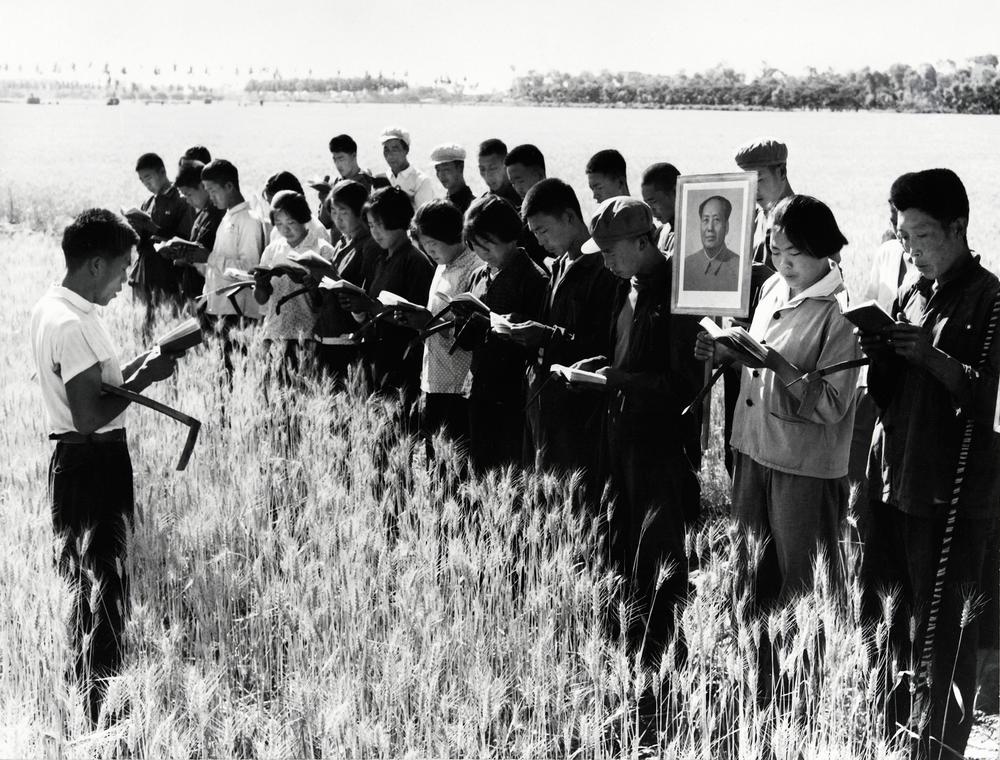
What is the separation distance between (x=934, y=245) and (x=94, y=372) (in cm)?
272

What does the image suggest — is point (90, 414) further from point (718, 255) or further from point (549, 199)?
point (718, 255)

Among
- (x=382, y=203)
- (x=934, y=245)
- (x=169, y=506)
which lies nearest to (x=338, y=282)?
(x=382, y=203)

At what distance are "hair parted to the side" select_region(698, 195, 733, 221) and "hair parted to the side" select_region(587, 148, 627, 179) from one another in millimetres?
2145

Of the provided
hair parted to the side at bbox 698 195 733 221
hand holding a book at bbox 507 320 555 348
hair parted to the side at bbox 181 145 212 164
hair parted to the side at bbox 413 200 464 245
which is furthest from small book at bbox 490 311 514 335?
hair parted to the side at bbox 181 145 212 164

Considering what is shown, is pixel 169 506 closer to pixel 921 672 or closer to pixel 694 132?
pixel 921 672

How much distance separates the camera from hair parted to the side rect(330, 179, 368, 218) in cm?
593

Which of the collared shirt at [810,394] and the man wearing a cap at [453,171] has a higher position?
the man wearing a cap at [453,171]

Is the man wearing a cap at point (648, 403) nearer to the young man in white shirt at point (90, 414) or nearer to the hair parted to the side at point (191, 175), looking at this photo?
the young man in white shirt at point (90, 414)

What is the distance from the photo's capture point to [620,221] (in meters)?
3.68

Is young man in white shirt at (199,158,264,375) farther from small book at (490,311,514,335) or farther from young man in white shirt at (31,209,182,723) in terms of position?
young man in white shirt at (31,209,182,723)

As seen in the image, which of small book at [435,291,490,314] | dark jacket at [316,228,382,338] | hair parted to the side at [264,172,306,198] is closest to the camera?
small book at [435,291,490,314]

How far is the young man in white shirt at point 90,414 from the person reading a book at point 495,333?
151 cm

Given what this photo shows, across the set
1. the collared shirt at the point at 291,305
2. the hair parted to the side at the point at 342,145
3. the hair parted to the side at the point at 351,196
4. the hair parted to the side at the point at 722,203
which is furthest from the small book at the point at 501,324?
the hair parted to the side at the point at 342,145

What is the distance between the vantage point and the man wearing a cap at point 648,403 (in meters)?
3.70
